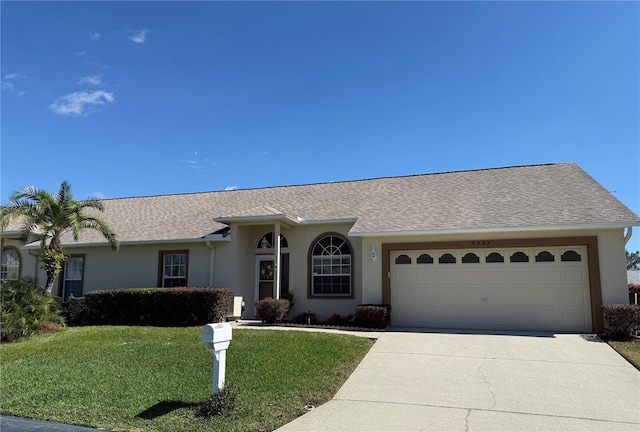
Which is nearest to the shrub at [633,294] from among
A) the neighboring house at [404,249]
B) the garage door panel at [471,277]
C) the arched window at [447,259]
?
the neighboring house at [404,249]

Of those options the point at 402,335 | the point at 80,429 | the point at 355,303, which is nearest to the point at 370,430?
the point at 80,429

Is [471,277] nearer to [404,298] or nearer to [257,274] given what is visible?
[404,298]

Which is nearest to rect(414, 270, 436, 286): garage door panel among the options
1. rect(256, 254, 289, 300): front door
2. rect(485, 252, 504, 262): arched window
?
rect(485, 252, 504, 262): arched window

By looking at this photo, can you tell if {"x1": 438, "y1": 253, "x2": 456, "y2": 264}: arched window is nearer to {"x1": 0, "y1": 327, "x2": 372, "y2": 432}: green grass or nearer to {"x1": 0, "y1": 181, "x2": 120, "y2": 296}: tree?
{"x1": 0, "y1": 327, "x2": 372, "y2": 432}: green grass

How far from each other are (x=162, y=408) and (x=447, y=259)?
32.9 ft

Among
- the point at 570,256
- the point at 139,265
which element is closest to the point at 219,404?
the point at 570,256

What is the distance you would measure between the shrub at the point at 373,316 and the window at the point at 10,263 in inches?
627

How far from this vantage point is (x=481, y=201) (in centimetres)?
1585

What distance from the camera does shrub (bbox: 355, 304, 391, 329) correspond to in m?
13.9

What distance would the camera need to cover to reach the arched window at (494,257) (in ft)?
46.2

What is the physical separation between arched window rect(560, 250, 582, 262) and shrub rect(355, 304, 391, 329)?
525cm

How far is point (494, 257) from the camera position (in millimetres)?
14141

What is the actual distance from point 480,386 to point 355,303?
8227 millimetres

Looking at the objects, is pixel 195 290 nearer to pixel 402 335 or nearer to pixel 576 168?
pixel 402 335
